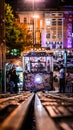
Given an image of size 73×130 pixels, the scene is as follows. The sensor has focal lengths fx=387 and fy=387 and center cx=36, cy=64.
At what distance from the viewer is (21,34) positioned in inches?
2422

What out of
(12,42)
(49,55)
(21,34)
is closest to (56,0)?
(21,34)

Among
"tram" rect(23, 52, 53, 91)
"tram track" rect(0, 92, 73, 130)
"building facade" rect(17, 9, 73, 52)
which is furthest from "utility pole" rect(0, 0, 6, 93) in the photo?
"building facade" rect(17, 9, 73, 52)

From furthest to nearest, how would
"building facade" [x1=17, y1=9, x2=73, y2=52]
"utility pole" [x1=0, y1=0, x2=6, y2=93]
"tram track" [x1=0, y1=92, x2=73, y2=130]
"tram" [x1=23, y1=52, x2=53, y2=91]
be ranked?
"building facade" [x1=17, y1=9, x2=73, y2=52]
"tram" [x1=23, y1=52, x2=53, y2=91]
"utility pole" [x1=0, y1=0, x2=6, y2=93]
"tram track" [x1=0, y1=92, x2=73, y2=130]

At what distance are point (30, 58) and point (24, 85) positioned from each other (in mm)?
2023

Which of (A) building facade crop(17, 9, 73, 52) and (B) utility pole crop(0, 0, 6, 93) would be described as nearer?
(B) utility pole crop(0, 0, 6, 93)

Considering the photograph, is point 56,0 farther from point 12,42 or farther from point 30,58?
point 30,58

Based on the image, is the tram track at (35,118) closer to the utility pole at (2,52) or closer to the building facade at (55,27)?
the utility pole at (2,52)

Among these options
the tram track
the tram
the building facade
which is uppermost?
the building facade

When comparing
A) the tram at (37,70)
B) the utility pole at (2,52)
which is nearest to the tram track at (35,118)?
the utility pole at (2,52)

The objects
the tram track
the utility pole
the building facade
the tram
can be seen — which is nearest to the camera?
the tram track

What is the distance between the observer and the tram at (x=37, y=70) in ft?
91.6

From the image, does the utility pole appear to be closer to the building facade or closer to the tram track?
the tram track

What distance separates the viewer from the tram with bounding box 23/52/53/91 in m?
27.9

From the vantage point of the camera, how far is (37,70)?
28.1m
